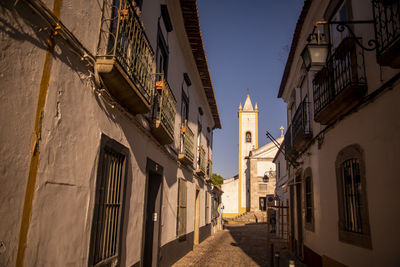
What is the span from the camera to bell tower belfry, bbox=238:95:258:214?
151 feet

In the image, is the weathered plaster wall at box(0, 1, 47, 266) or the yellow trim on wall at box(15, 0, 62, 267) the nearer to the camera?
the weathered plaster wall at box(0, 1, 47, 266)

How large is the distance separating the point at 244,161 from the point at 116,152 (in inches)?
1719

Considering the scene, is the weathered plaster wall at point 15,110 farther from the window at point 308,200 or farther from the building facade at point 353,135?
the window at point 308,200

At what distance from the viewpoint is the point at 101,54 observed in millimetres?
4098

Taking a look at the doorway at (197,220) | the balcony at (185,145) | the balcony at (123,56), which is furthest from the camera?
the doorway at (197,220)

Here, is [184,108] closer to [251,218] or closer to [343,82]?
[343,82]

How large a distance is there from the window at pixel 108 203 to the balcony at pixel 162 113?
166cm

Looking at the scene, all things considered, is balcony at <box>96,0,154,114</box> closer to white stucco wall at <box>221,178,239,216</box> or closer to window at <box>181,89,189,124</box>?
window at <box>181,89,189,124</box>

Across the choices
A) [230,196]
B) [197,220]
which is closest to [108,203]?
[197,220]

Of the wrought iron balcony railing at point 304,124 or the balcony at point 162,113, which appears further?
the wrought iron balcony railing at point 304,124

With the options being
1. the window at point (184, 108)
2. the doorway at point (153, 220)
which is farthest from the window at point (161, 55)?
the window at point (184, 108)

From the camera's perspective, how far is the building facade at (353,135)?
4477 millimetres

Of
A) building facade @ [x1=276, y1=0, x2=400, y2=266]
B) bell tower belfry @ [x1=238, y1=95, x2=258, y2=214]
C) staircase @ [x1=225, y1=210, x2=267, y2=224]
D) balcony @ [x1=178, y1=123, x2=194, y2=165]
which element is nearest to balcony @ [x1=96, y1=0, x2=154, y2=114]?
building facade @ [x1=276, y1=0, x2=400, y2=266]

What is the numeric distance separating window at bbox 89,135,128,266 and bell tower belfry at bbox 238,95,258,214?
4117cm
